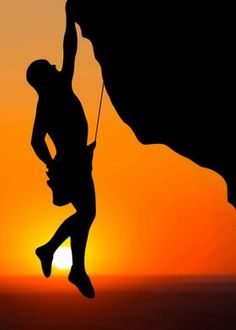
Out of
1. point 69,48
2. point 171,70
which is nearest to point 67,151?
point 69,48

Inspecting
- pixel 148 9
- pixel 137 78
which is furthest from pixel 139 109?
pixel 148 9

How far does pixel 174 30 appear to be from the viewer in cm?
1719

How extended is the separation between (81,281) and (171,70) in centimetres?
363

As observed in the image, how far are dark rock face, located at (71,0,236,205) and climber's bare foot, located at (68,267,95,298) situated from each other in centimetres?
235

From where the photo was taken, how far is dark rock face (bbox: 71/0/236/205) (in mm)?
17141

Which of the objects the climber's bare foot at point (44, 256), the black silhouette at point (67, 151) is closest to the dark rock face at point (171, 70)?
the black silhouette at point (67, 151)

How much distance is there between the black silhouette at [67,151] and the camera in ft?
56.2

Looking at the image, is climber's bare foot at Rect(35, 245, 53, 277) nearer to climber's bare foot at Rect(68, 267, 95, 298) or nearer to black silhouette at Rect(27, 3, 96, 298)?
black silhouette at Rect(27, 3, 96, 298)

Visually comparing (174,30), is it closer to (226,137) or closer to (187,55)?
(187,55)

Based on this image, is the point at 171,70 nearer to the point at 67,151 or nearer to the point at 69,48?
the point at 69,48

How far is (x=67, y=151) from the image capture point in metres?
17.3

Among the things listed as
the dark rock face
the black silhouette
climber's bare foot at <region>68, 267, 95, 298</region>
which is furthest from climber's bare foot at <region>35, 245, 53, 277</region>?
the dark rock face

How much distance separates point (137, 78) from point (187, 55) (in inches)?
34.1

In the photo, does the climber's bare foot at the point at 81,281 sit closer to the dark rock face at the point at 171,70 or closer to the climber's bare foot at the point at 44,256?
the climber's bare foot at the point at 44,256
